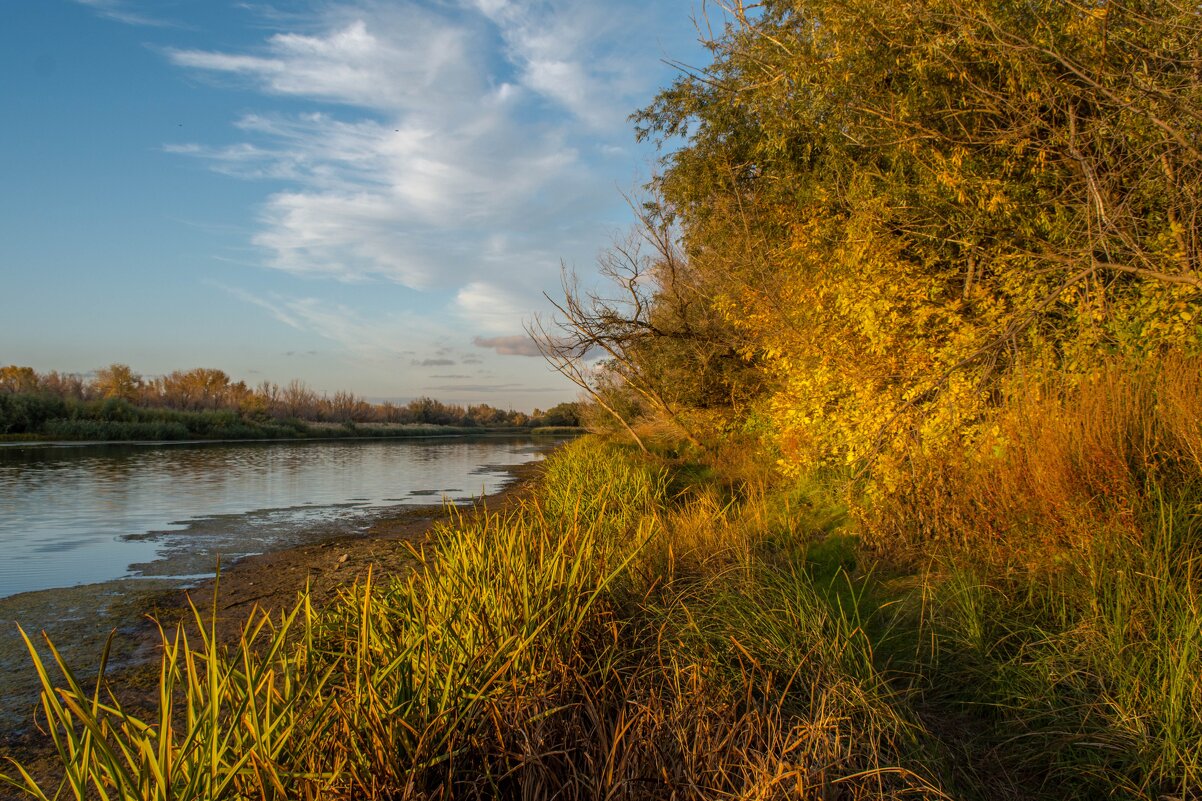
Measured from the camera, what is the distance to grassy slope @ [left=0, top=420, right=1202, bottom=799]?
2322 millimetres

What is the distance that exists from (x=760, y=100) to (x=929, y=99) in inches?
93.6

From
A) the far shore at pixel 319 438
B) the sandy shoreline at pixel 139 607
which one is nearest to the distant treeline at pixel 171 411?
the far shore at pixel 319 438

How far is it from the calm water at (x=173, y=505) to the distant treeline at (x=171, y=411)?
38.7 ft

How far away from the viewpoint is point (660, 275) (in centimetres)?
1739

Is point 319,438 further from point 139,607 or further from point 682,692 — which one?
point 682,692

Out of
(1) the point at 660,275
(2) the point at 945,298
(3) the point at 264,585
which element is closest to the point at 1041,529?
(2) the point at 945,298

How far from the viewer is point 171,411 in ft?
143

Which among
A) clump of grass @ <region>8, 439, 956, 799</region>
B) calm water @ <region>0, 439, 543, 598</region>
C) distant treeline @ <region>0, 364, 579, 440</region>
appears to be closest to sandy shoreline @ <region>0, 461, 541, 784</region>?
clump of grass @ <region>8, 439, 956, 799</region>

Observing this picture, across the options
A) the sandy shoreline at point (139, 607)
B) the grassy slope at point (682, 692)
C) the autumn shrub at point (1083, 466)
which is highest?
the autumn shrub at point (1083, 466)

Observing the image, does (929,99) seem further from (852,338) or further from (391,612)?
(391,612)

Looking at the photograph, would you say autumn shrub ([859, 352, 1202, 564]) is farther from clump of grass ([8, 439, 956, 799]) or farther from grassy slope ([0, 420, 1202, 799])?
clump of grass ([8, 439, 956, 799])

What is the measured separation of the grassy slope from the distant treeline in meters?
28.7

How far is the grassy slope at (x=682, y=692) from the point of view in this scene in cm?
232

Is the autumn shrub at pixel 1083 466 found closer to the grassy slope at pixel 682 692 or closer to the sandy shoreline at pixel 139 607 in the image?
the grassy slope at pixel 682 692
